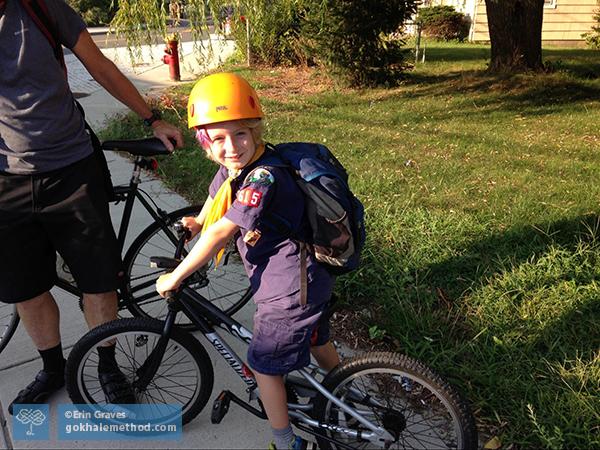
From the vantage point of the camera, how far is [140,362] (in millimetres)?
2586

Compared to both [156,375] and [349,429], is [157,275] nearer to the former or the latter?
[156,375]

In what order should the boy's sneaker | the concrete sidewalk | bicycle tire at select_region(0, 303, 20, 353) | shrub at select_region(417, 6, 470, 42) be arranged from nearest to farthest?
the boy's sneaker < the concrete sidewalk < bicycle tire at select_region(0, 303, 20, 353) < shrub at select_region(417, 6, 470, 42)

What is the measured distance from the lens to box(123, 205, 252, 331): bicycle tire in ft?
9.29

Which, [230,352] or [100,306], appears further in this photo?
[100,306]

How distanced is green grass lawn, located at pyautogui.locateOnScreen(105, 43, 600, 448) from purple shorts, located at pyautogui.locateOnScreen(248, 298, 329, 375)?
98 cm

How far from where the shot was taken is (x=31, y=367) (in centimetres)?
276

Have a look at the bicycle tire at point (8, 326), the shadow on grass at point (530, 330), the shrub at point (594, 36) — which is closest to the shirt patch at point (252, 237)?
the shadow on grass at point (530, 330)

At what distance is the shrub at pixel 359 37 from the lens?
8789 millimetres

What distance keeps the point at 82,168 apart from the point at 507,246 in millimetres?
2651

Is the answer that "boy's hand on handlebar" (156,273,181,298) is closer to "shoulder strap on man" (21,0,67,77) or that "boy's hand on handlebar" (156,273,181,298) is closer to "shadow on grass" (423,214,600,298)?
"shoulder strap on man" (21,0,67,77)

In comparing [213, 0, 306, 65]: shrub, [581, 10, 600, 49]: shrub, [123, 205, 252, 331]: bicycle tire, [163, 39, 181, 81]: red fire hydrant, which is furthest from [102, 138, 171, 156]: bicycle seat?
[581, 10, 600, 49]: shrub

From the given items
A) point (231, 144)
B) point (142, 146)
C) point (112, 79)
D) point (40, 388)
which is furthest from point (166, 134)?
point (40, 388)

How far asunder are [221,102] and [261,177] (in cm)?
28

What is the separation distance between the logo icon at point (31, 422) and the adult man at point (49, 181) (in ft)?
0.14
